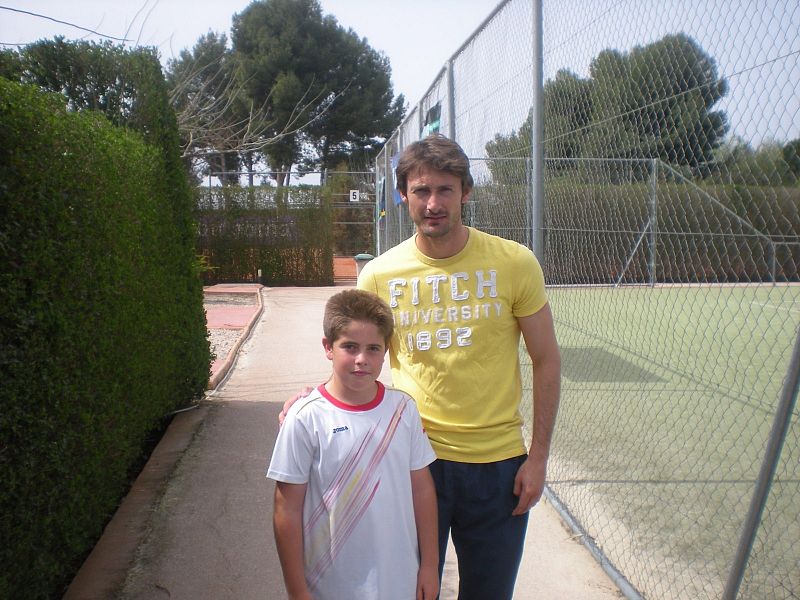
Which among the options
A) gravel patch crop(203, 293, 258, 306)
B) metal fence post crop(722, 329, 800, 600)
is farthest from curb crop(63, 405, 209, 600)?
gravel patch crop(203, 293, 258, 306)

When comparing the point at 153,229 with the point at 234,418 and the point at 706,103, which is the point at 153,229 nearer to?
the point at 234,418

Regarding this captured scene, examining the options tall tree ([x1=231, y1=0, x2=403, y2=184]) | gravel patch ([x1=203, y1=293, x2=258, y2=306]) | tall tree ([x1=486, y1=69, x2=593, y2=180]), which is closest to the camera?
tall tree ([x1=486, y1=69, x2=593, y2=180])

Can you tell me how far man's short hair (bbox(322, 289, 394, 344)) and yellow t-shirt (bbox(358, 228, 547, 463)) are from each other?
199 millimetres

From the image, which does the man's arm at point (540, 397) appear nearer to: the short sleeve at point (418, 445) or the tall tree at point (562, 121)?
the short sleeve at point (418, 445)

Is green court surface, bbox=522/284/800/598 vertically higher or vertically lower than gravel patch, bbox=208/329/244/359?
higher

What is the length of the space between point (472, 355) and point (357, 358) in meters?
0.41

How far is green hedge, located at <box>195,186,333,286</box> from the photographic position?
18.9 meters

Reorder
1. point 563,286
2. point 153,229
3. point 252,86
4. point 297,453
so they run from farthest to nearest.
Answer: point 252,86 → point 153,229 → point 563,286 → point 297,453

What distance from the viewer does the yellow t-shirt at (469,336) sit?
2197 mm

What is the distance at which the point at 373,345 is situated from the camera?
2.01 metres

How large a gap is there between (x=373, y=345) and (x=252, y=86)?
32450 millimetres

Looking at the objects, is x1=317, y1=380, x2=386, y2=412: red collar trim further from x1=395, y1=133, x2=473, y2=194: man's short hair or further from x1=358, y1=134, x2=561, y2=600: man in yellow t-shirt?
x1=395, y1=133, x2=473, y2=194: man's short hair

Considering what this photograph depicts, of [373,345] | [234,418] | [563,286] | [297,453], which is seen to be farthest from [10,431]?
[234,418]

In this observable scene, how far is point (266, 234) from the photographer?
19.0 metres
